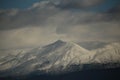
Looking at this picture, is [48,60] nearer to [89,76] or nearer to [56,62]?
[56,62]

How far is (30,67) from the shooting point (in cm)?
8812

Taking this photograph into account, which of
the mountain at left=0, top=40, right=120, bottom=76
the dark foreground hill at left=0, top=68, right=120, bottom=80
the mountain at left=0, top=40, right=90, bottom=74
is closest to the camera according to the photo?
the dark foreground hill at left=0, top=68, right=120, bottom=80

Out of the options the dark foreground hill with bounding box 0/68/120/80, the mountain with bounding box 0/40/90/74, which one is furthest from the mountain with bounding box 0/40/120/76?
the dark foreground hill with bounding box 0/68/120/80

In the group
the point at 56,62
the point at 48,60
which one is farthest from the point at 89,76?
the point at 48,60

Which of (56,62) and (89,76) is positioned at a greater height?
(56,62)

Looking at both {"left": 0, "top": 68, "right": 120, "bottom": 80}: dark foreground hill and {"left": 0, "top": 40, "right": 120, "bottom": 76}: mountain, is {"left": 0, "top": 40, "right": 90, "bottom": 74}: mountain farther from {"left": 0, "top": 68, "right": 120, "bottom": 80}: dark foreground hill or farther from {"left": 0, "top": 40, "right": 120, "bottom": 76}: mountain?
{"left": 0, "top": 68, "right": 120, "bottom": 80}: dark foreground hill

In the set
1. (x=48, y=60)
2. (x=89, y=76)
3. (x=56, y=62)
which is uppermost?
(x=48, y=60)

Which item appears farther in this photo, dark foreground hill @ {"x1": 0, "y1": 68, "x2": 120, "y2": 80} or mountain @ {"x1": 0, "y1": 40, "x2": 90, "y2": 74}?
mountain @ {"x1": 0, "y1": 40, "x2": 90, "y2": 74}

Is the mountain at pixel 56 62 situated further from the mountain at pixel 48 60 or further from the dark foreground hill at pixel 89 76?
the dark foreground hill at pixel 89 76

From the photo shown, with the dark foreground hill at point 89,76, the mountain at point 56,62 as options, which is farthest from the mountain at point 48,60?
the dark foreground hill at point 89,76

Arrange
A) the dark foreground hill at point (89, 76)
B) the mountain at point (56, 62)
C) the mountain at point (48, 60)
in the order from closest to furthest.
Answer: the dark foreground hill at point (89, 76), the mountain at point (56, 62), the mountain at point (48, 60)

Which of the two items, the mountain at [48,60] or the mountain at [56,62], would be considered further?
the mountain at [48,60]

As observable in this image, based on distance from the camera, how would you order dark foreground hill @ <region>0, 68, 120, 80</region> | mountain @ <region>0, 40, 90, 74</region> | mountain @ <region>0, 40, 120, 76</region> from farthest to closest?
mountain @ <region>0, 40, 90, 74</region>, mountain @ <region>0, 40, 120, 76</region>, dark foreground hill @ <region>0, 68, 120, 80</region>

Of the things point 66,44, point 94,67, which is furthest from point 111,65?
point 66,44
